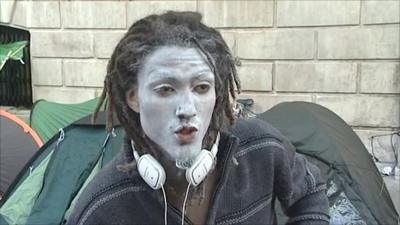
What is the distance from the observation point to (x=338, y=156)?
279cm

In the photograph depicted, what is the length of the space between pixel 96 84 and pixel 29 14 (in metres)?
1.00

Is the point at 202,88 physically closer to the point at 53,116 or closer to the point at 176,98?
the point at 176,98

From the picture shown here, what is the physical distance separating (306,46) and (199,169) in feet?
10.8

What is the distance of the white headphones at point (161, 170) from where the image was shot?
3.85 feet

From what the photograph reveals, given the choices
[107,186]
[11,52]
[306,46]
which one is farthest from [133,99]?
[11,52]

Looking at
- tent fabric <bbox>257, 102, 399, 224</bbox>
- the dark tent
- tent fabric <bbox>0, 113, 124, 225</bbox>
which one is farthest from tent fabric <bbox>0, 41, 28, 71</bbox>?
tent fabric <bbox>257, 102, 399, 224</bbox>

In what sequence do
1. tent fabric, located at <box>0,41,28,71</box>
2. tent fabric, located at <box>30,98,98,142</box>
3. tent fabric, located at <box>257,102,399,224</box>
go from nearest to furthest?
tent fabric, located at <box>257,102,399,224</box>, tent fabric, located at <box>30,98,98,142</box>, tent fabric, located at <box>0,41,28,71</box>

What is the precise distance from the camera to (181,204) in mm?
1273

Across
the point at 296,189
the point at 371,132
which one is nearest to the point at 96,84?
the point at 371,132

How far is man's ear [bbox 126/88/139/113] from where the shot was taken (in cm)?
125

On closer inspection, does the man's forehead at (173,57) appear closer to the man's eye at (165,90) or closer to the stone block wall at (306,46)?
the man's eye at (165,90)

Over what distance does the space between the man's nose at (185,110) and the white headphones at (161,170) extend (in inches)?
4.0

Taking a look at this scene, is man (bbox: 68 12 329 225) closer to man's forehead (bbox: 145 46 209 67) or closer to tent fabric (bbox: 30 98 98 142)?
man's forehead (bbox: 145 46 209 67)

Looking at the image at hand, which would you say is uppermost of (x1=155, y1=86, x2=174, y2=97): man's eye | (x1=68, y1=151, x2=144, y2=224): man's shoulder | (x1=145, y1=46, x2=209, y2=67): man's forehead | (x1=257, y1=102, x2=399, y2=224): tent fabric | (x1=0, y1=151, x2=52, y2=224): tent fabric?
(x1=145, y1=46, x2=209, y2=67): man's forehead
